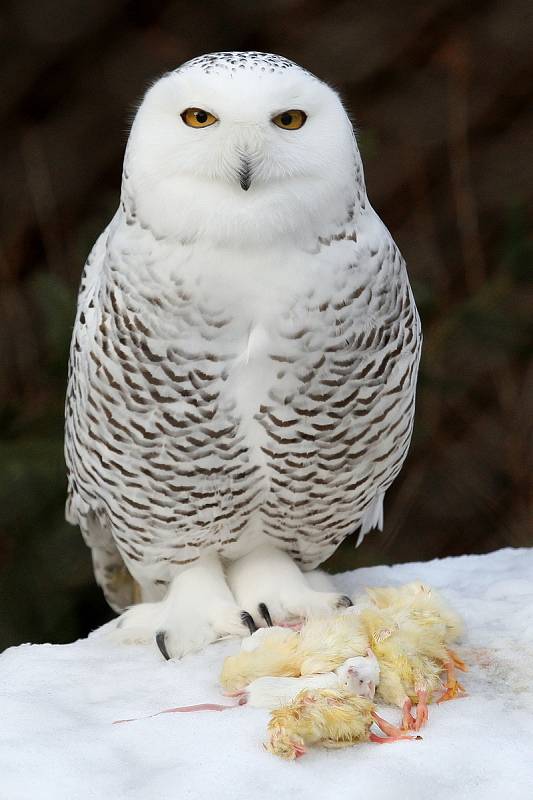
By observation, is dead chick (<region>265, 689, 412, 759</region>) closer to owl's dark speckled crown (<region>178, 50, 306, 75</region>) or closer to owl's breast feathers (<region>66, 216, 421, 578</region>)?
owl's breast feathers (<region>66, 216, 421, 578</region>)

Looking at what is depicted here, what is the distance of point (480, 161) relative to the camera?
3.53 meters

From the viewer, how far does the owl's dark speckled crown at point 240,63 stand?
1653mm

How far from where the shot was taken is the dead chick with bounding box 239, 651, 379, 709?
5.27ft

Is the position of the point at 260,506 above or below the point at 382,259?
below

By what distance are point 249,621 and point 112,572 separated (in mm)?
498

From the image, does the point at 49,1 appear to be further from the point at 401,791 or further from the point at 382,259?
the point at 401,791

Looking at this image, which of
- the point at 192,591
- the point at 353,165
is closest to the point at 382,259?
the point at 353,165

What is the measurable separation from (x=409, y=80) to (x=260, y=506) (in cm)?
195

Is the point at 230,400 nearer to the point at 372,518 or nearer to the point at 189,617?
the point at 189,617

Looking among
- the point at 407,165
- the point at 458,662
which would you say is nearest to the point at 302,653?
the point at 458,662

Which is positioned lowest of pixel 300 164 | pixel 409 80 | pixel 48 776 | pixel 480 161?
pixel 48 776

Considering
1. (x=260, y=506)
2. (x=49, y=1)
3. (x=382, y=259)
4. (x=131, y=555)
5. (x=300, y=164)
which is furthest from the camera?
(x=49, y=1)

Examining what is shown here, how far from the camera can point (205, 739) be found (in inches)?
60.6

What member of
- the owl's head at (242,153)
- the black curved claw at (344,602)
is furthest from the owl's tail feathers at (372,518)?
the owl's head at (242,153)
